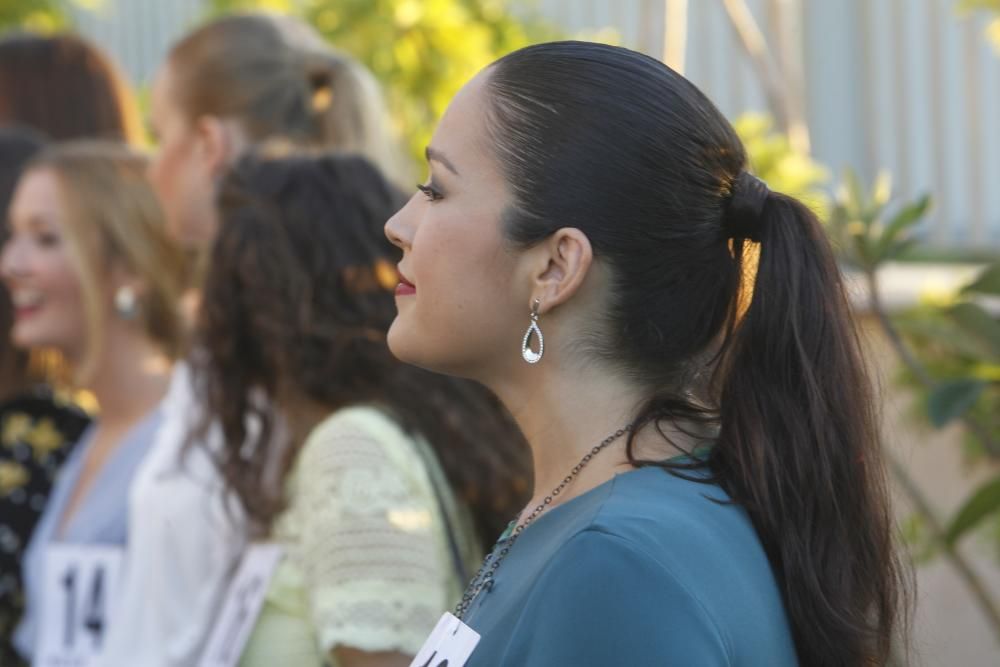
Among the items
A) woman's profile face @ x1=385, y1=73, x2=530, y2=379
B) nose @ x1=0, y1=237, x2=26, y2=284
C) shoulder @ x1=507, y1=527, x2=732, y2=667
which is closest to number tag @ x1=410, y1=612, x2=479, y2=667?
shoulder @ x1=507, y1=527, x2=732, y2=667

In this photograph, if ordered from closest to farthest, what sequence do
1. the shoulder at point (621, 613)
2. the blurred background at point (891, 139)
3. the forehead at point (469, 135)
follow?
the shoulder at point (621, 613), the forehead at point (469, 135), the blurred background at point (891, 139)

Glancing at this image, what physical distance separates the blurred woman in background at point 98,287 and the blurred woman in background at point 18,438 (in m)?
0.06

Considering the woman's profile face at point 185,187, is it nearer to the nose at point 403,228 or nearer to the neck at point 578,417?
the nose at point 403,228

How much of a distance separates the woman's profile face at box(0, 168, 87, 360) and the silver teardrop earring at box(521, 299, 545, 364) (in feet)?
7.35

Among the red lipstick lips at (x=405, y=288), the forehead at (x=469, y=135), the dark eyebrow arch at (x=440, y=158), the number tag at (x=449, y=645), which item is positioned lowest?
the number tag at (x=449, y=645)

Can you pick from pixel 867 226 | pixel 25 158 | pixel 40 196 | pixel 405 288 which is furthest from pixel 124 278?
pixel 405 288

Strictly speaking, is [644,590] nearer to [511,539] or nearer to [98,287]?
[511,539]

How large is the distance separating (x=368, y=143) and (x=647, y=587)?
249cm

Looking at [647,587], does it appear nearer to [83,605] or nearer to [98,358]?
[83,605]

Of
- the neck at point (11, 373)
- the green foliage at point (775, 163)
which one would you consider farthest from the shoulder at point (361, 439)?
the neck at point (11, 373)

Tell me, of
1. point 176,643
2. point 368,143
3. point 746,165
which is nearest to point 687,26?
point 368,143

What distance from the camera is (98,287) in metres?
3.54

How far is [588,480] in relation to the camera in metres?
1.51

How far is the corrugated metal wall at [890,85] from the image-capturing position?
5.61m
